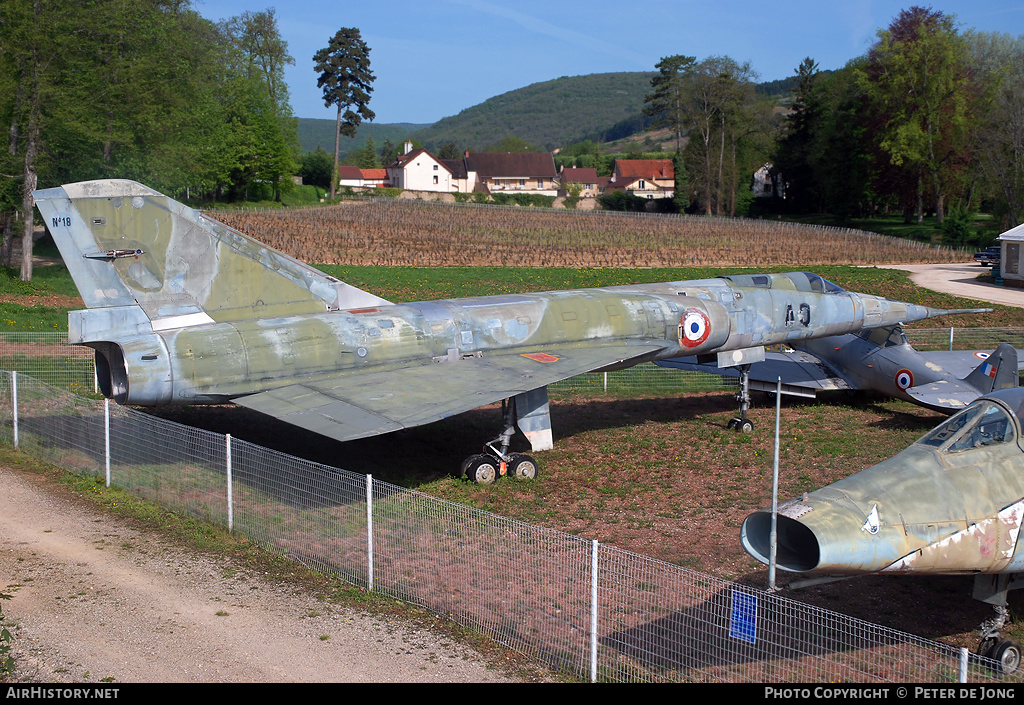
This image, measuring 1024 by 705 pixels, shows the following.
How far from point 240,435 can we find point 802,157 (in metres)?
89.4

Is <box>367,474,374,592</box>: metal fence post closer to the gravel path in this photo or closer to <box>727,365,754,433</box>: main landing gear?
the gravel path

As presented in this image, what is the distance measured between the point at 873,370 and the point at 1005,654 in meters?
12.8

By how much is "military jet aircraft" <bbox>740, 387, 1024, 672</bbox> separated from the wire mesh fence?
1.92ft

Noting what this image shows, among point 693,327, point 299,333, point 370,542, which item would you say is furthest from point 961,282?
point 370,542

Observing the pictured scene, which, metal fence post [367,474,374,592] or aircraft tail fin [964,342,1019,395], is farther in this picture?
aircraft tail fin [964,342,1019,395]

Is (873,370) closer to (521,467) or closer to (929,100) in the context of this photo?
(521,467)

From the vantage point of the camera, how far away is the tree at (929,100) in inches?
2876

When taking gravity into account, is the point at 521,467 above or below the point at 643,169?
below

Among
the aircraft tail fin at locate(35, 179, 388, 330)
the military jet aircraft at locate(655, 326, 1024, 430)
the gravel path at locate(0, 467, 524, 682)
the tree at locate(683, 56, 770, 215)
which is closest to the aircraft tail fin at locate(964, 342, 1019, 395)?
the military jet aircraft at locate(655, 326, 1024, 430)

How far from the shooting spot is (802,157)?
94250 millimetres


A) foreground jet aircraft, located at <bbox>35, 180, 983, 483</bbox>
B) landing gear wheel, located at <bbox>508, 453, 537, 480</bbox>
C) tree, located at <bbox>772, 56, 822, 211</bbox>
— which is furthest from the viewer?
tree, located at <bbox>772, 56, 822, 211</bbox>

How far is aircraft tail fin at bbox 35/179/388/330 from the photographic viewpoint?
14680 millimetres

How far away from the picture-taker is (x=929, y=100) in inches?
2928
